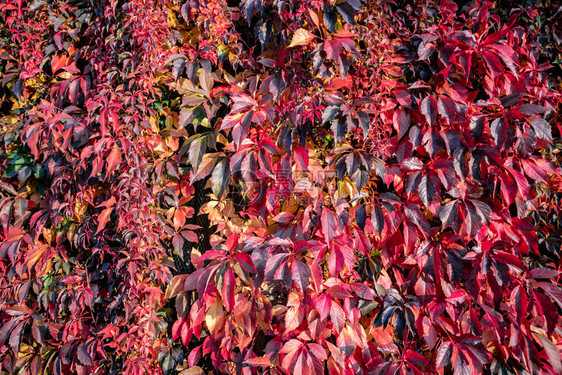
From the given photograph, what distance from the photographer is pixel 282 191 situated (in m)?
1.41

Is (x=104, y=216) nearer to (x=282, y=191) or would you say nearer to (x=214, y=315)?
(x=214, y=315)

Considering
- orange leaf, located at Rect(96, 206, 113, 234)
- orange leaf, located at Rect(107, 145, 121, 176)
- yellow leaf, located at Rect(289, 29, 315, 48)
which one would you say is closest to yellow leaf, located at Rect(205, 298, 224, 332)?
orange leaf, located at Rect(96, 206, 113, 234)

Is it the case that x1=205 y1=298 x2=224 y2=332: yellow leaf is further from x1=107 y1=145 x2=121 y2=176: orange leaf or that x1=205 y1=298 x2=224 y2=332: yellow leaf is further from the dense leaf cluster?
x1=107 y1=145 x2=121 y2=176: orange leaf

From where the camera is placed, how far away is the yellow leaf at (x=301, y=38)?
4.47 ft

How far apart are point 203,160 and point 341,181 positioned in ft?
2.00

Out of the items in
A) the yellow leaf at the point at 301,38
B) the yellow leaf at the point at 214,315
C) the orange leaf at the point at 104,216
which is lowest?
the yellow leaf at the point at 214,315

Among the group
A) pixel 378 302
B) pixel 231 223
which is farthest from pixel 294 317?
pixel 231 223

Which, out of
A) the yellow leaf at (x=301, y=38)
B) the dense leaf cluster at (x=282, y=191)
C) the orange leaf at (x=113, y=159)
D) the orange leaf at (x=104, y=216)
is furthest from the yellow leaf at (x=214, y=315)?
the yellow leaf at (x=301, y=38)

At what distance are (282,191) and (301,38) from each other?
617 millimetres

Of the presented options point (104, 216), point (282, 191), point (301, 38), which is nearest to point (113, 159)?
point (104, 216)

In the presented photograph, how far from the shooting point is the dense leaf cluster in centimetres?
138

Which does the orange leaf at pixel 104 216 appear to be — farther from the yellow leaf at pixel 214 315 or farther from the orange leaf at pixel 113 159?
the yellow leaf at pixel 214 315

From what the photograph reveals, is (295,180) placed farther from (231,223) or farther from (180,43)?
(180,43)

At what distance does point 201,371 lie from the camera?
155 centimetres
